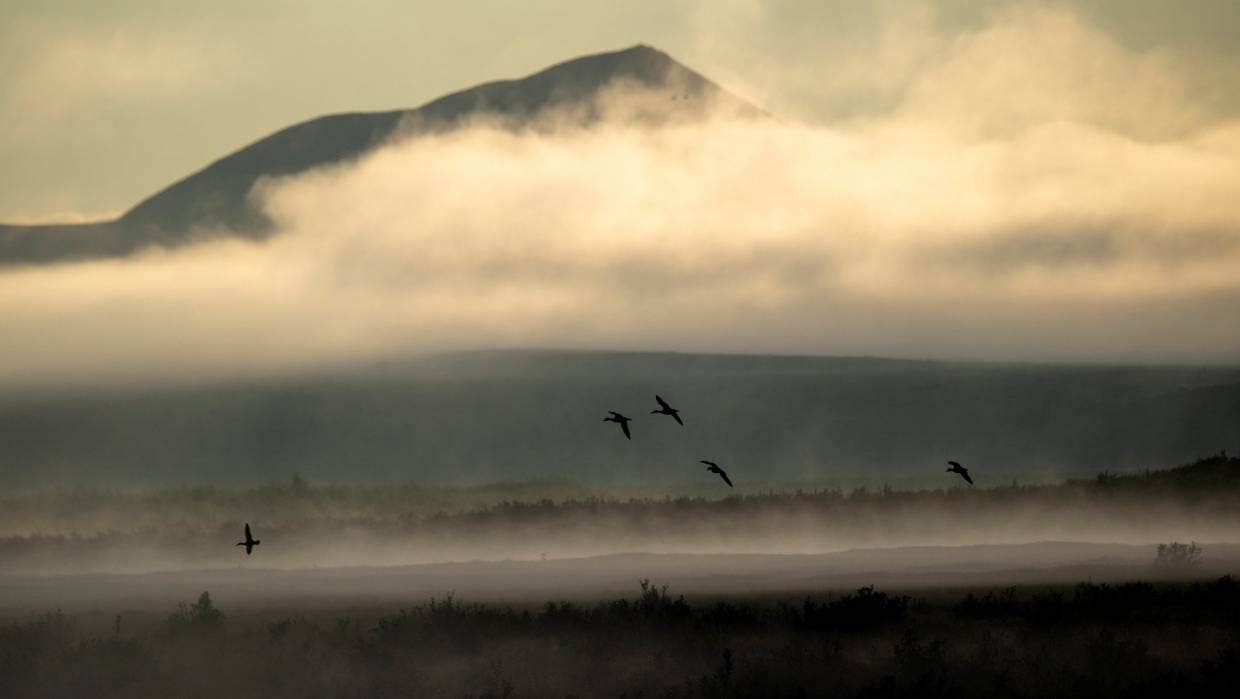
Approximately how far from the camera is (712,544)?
5128cm

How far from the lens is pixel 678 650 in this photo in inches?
1272

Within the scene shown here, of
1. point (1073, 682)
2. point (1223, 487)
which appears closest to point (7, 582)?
point (1073, 682)

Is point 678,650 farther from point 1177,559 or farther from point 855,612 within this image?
point 1177,559

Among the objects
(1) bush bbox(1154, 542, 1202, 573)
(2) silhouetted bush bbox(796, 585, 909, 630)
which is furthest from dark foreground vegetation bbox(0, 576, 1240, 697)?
(1) bush bbox(1154, 542, 1202, 573)

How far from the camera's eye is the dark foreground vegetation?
30.9 meters

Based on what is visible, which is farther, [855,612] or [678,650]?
[855,612]

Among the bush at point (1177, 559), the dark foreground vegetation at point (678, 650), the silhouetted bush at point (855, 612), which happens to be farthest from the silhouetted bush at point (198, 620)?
the bush at point (1177, 559)

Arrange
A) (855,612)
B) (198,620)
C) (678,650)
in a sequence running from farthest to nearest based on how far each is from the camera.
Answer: (198,620)
(855,612)
(678,650)

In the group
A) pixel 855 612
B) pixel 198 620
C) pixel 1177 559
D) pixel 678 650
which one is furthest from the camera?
pixel 1177 559

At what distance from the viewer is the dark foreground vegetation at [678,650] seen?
30.9 m

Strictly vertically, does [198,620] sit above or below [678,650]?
above

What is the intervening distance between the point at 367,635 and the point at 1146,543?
22676mm

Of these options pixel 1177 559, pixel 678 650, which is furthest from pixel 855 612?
pixel 1177 559

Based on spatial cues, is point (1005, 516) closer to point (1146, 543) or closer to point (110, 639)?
point (1146, 543)
